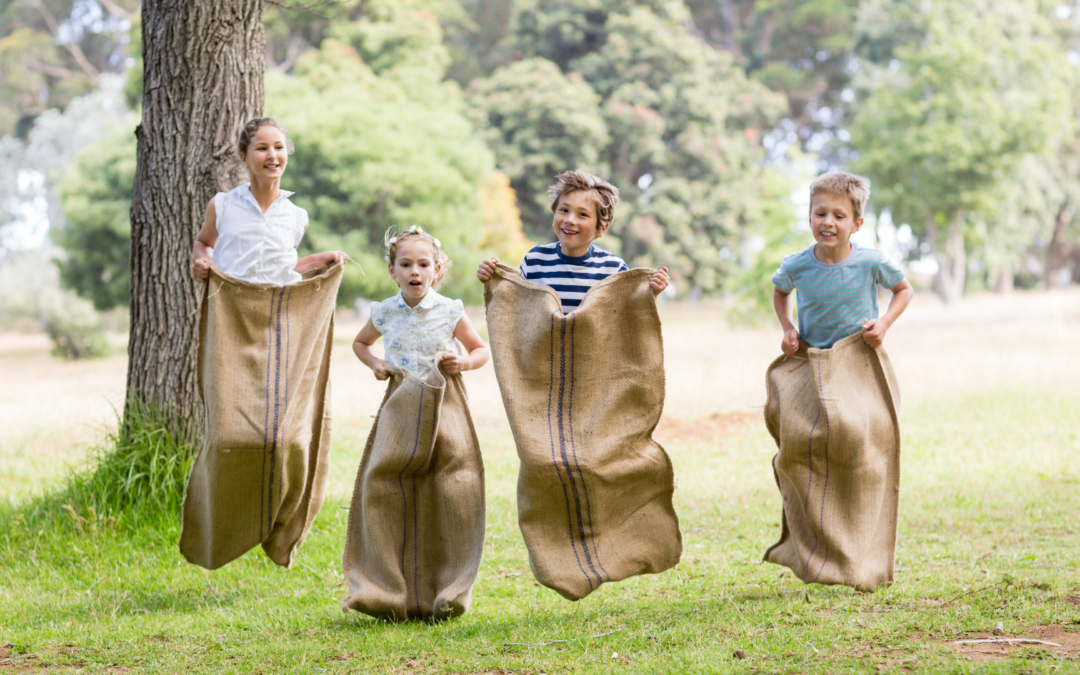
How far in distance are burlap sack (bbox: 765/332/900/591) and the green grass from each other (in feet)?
0.68

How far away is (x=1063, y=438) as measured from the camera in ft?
31.7

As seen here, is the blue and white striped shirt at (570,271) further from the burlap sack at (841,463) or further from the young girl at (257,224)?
the burlap sack at (841,463)

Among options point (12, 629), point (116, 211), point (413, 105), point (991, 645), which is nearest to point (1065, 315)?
point (413, 105)

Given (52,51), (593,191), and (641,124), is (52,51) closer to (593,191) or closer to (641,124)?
(641,124)

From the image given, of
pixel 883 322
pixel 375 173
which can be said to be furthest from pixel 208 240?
pixel 375 173

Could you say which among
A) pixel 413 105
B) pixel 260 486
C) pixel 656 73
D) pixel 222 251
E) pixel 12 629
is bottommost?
pixel 12 629

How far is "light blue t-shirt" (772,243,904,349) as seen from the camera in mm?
4684

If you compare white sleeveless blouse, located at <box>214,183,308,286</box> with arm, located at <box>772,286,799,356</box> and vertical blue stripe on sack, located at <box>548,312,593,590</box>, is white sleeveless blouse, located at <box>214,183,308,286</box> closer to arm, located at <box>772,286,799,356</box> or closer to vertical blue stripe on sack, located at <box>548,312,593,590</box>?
vertical blue stripe on sack, located at <box>548,312,593,590</box>

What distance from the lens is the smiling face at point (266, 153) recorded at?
179 inches

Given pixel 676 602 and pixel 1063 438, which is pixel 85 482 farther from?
pixel 1063 438

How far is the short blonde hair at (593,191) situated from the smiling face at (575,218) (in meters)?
0.02

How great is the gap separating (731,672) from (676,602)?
1152 millimetres

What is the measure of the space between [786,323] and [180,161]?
11.7ft

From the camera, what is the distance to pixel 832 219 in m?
4.59
